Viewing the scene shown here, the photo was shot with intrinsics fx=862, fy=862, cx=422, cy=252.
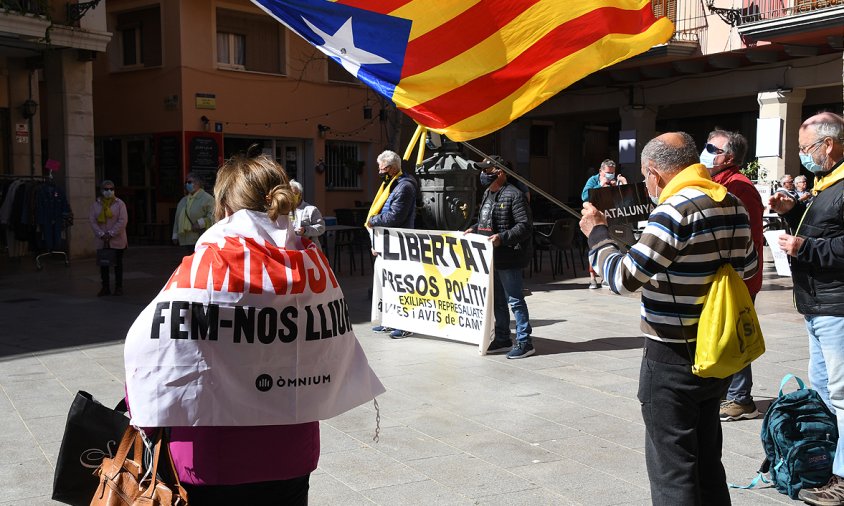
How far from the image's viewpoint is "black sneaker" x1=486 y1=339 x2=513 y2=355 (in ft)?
28.0

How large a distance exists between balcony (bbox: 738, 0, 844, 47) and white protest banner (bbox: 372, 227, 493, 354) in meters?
10.3

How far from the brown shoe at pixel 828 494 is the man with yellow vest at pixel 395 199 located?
210 inches

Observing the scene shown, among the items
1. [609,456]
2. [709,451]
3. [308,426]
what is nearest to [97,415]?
[308,426]

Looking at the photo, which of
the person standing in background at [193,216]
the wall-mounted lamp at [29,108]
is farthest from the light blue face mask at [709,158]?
the wall-mounted lamp at [29,108]

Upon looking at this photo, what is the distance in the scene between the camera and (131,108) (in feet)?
75.2

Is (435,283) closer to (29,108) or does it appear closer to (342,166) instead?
(29,108)

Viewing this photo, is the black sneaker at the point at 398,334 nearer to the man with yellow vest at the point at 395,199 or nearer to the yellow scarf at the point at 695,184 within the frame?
the man with yellow vest at the point at 395,199

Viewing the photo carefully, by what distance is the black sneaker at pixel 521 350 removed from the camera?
323 inches

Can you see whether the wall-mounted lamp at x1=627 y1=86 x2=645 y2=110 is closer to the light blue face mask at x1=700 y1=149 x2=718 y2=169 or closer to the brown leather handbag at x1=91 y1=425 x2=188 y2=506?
the light blue face mask at x1=700 y1=149 x2=718 y2=169

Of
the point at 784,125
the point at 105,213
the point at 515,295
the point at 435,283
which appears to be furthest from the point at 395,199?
the point at 784,125

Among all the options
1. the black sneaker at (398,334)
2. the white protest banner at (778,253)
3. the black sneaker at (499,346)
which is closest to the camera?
the white protest banner at (778,253)

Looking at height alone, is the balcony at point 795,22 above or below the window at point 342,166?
above

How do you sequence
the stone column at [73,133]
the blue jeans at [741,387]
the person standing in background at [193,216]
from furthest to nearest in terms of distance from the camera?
the stone column at [73,133] → the person standing in background at [193,216] → the blue jeans at [741,387]

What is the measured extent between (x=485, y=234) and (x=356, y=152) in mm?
18096
